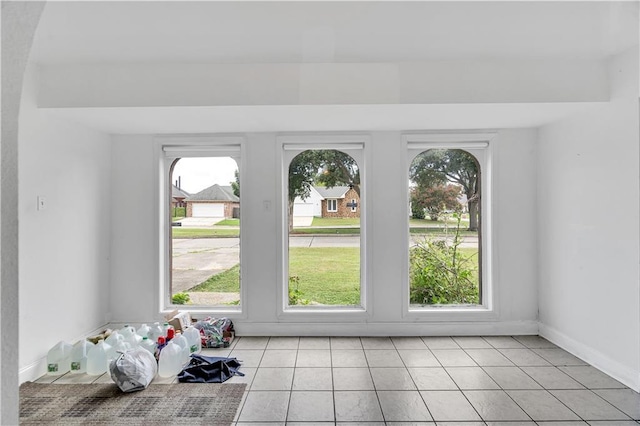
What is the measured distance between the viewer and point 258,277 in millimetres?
3898

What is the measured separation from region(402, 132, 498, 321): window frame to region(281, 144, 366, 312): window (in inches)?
19.9

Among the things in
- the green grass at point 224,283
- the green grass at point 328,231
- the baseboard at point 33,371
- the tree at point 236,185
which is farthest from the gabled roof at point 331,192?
the baseboard at point 33,371

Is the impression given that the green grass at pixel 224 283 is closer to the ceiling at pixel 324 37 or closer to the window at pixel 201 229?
the window at pixel 201 229

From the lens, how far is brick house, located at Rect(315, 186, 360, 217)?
162 inches

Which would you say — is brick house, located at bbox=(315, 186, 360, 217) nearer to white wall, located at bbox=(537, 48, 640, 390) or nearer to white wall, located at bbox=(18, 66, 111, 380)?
white wall, located at bbox=(537, 48, 640, 390)

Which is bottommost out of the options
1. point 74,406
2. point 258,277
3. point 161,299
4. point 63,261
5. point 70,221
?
point 74,406

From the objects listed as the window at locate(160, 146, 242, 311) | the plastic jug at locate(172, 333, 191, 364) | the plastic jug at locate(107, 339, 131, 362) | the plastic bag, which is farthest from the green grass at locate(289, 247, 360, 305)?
the plastic jug at locate(107, 339, 131, 362)

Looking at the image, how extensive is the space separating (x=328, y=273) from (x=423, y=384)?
1.60 m

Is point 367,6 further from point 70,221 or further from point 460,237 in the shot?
point 70,221

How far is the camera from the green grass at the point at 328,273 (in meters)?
4.06

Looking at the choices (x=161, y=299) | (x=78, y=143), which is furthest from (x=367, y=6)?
(x=161, y=299)

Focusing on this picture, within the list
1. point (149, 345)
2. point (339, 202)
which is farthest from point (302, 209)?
point (149, 345)

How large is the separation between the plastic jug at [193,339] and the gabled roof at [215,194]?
1426 millimetres

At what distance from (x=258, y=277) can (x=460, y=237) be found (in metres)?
2.22
